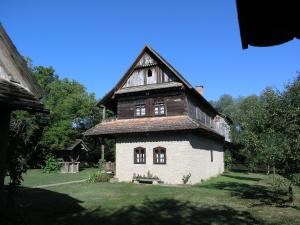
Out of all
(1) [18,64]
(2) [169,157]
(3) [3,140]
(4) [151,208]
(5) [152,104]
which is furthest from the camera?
(5) [152,104]

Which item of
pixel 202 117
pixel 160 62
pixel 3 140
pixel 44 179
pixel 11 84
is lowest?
pixel 44 179

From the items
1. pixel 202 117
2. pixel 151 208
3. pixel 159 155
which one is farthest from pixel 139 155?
pixel 151 208

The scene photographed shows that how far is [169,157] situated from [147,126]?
9.10ft

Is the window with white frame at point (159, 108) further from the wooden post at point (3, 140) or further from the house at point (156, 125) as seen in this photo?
the wooden post at point (3, 140)

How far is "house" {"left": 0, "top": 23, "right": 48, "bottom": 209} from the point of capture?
25.9ft

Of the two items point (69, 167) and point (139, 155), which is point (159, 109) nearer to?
point (139, 155)

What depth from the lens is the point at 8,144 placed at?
877 centimetres

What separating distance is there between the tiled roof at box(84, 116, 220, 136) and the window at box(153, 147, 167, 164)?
1720 mm

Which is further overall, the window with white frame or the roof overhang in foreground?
the window with white frame

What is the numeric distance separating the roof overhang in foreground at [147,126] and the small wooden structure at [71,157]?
12.8 m

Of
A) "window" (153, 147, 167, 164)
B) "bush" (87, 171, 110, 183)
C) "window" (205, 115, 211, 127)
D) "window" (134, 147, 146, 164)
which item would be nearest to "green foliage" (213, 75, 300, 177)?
"window" (153, 147, 167, 164)

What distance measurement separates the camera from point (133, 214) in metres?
12.5

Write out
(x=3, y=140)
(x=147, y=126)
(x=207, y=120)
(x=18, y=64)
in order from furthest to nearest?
(x=207, y=120) → (x=147, y=126) → (x=18, y=64) → (x=3, y=140)

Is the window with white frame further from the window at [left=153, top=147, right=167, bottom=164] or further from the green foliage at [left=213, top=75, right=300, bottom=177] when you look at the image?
the green foliage at [left=213, top=75, right=300, bottom=177]
